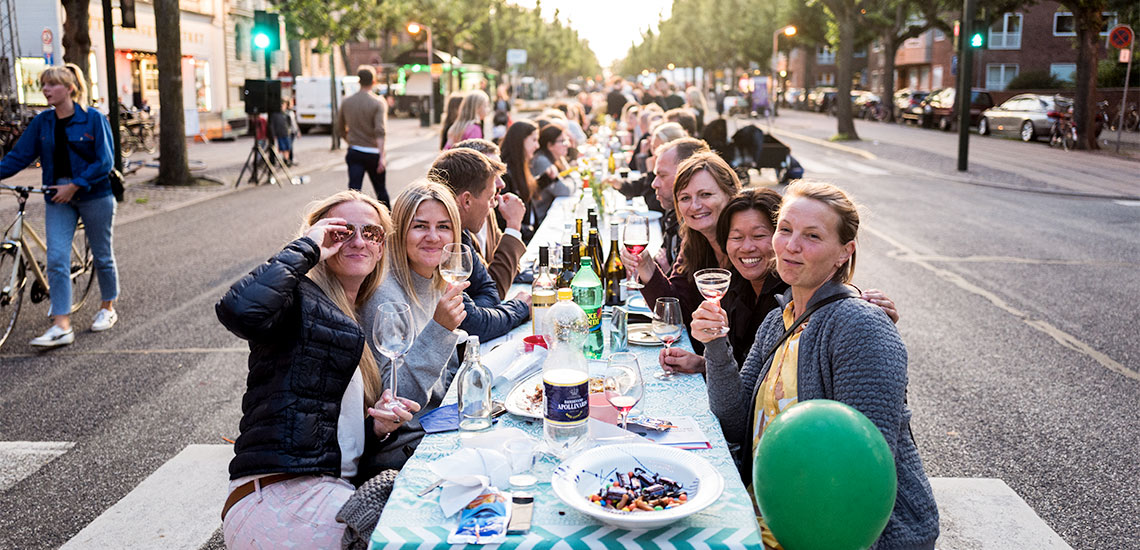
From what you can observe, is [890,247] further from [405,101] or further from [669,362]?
[405,101]

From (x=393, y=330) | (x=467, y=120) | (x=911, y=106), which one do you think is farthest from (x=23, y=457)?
(x=911, y=106)

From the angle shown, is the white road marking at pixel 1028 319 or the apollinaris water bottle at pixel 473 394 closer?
the apollinaris water bottle at pixel 473 394

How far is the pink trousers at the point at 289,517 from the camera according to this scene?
8.32ft

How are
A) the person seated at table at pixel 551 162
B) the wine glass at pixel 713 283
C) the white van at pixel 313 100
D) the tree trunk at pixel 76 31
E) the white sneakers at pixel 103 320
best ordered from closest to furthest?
the wine glass at pixel 713 283 < the white sneakers at pixel 103 320 < the person seated at table at pixel 551 162 < the tree trunk at pixel 76 31 < the white van at pixel 313 100

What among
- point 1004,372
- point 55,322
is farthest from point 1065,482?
point 55,322

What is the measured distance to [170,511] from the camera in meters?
4.03

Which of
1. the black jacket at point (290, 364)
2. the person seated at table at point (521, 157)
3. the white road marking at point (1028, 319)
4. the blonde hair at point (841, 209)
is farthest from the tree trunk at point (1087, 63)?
the black jacket at point (290, 364)

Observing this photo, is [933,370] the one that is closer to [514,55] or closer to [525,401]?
[525,401]

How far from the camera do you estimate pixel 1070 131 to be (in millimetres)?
24219

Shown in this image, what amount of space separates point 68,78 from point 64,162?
59 cm

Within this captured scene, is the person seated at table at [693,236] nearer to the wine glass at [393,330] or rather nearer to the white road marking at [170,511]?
the wine glass at [393,330]

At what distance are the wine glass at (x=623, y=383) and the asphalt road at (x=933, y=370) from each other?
99 centimetres

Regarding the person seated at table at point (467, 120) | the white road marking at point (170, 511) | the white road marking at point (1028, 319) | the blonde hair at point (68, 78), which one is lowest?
the white road marking at point (170, 511)

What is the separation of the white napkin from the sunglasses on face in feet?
2.97
